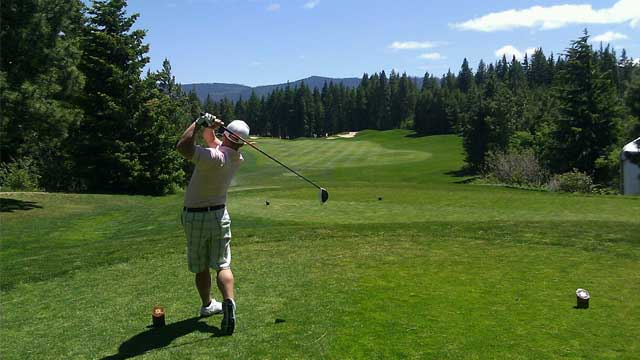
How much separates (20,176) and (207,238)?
32341mm

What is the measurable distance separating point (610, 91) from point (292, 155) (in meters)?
41.2

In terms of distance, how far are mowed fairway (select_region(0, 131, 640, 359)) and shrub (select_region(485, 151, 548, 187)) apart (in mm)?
27194

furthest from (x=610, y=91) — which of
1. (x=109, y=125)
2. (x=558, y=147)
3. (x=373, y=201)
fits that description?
(x=109, y=125)

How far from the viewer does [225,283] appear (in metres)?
5.89

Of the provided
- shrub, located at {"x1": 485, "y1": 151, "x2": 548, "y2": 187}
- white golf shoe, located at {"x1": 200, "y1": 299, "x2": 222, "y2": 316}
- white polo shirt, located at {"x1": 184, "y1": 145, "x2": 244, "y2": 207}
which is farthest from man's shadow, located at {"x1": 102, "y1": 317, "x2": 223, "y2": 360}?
shrub, located at {"x1": 485, "y1": 151, "x2": 548, "y2": 187}

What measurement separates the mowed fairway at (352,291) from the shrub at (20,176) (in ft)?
64.8

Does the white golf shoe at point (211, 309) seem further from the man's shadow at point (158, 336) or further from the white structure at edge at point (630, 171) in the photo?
the white structure at edge at point (630, 171)

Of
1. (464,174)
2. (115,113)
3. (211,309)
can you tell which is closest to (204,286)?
(211,309)

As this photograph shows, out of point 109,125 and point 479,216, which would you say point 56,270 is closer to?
point 479,216

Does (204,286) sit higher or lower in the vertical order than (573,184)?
higher

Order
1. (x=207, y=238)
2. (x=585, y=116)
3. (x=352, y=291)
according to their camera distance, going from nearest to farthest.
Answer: (x=207, y=238)
(x=352, y=291)
(x=585, y=116)

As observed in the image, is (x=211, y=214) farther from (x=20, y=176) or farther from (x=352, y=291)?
(x=20, y=176)

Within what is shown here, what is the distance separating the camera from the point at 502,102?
5772cm

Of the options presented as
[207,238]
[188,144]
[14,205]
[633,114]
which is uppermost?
[633,114]
